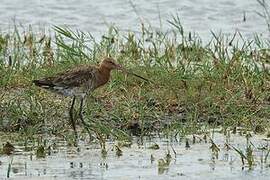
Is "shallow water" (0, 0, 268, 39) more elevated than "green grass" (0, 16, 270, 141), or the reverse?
"shallow water" (0, 0, 268, 39)

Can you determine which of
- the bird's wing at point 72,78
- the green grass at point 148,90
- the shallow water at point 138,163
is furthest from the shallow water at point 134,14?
the shallow water at point 138,163

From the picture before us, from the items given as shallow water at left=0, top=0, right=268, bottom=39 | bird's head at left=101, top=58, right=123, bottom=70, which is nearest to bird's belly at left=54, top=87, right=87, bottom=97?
bird's head at left=101, top=58, right=123, bottom=70

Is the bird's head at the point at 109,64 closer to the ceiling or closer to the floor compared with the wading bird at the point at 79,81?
closer to the ceiling

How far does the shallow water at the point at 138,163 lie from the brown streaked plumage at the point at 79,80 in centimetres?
64

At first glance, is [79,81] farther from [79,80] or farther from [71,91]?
[71,91]

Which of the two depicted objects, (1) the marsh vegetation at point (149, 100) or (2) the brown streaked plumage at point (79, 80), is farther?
(2) the brown streaked plumage at point (79, 80)

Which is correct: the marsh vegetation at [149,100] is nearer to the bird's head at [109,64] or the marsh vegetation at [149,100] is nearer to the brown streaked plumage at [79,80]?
the brown streaked plumage at [79,80]

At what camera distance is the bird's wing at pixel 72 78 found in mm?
9836

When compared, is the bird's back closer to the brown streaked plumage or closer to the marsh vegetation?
the brown streaked plumage

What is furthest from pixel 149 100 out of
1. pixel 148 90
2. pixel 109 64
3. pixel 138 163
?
pixel 138 163

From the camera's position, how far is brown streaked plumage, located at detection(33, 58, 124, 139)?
32.3 ft

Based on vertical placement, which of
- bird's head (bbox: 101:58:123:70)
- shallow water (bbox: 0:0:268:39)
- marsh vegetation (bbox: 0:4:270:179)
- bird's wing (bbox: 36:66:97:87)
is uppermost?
shallow water (bbox: 0:0:268:39)

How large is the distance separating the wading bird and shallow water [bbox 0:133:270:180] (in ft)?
2.09

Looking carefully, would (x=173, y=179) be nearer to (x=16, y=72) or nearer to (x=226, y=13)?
(x=16, y=72)
